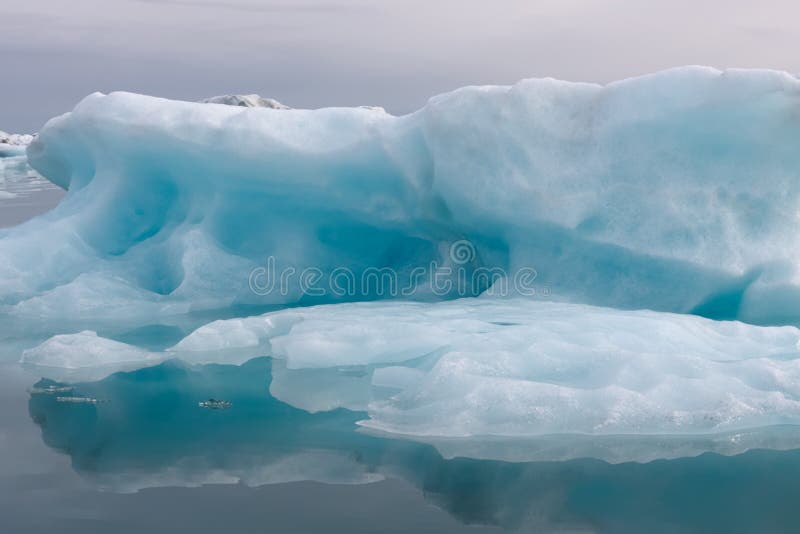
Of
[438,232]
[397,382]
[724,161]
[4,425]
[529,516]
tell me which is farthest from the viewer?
[438,232]

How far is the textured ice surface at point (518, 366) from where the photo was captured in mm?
3943

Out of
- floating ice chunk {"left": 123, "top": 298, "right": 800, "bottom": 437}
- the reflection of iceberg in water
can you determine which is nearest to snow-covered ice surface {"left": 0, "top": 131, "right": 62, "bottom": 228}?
floating ice chunk {"left": 123, "top": 298, "right": 800, "bottom": 437}

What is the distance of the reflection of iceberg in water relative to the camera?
3074 mm

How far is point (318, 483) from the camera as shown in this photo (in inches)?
133

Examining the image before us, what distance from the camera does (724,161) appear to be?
6.05 metres

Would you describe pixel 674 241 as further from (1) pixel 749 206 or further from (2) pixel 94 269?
(2) pixel 94 269

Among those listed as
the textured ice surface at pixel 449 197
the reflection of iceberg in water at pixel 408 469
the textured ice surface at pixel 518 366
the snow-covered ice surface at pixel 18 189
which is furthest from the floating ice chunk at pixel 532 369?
the snow-covered ice surface at pixel 18 189

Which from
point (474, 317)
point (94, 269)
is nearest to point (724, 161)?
point (474, 317)

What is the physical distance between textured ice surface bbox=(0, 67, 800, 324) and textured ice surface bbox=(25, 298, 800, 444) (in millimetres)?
798

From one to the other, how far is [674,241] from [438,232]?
2.12m

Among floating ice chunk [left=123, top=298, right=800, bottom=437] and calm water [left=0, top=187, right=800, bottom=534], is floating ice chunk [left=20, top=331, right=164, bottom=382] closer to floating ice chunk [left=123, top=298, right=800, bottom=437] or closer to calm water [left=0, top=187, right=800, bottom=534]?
floating ice chunk [left=123, top=298, right=800, bottom=437]

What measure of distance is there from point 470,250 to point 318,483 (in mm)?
4292

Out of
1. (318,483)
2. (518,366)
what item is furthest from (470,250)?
(318,483)

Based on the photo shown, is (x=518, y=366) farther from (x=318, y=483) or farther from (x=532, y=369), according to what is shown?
(x=318, y=483)
